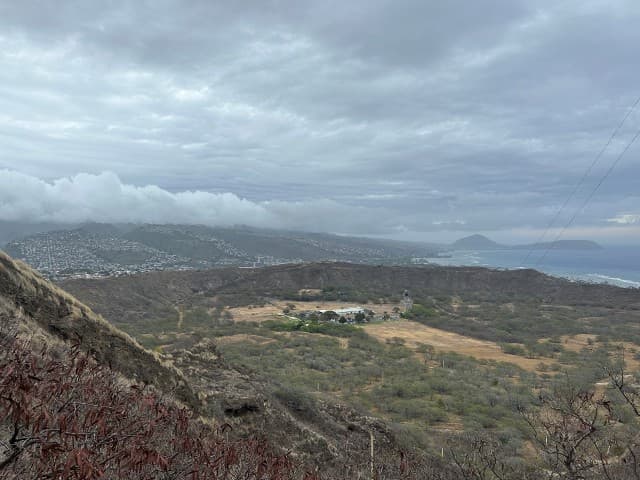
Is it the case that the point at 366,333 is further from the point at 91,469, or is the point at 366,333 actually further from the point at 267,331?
the point at 91,469

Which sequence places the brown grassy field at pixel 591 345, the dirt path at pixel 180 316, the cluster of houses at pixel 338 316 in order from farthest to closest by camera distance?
the cluster of houses at pixel 338 316, the dirt path at pixel 180 316, the brown grassy field at pixel 591 345

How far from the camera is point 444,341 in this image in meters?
52.0

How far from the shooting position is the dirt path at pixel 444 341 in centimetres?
4252

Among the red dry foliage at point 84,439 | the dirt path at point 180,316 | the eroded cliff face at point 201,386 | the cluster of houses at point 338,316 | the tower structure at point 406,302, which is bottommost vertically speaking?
the dirt path at point 180,316

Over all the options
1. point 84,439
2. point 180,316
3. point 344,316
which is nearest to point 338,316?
point 344,316

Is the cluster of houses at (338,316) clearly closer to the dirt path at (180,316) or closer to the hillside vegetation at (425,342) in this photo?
the hillside vegetation at (425,342)

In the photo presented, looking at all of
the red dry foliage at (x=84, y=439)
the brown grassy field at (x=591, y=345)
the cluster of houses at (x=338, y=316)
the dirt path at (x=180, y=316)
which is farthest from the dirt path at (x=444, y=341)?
the red dry foliage at (x=84, y=439)

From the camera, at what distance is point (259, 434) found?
43.4ft

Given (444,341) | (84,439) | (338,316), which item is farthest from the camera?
(338,316)

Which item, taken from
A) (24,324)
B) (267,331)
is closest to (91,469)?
(24,324)

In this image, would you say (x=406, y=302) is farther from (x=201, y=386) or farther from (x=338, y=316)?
(x=201, y=386)

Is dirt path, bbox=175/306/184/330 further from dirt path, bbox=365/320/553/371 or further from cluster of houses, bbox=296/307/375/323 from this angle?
dirt path, bbox=365/320/553/371

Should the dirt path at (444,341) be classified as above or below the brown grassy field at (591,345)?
below

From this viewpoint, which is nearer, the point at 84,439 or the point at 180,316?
the point at 84,439
